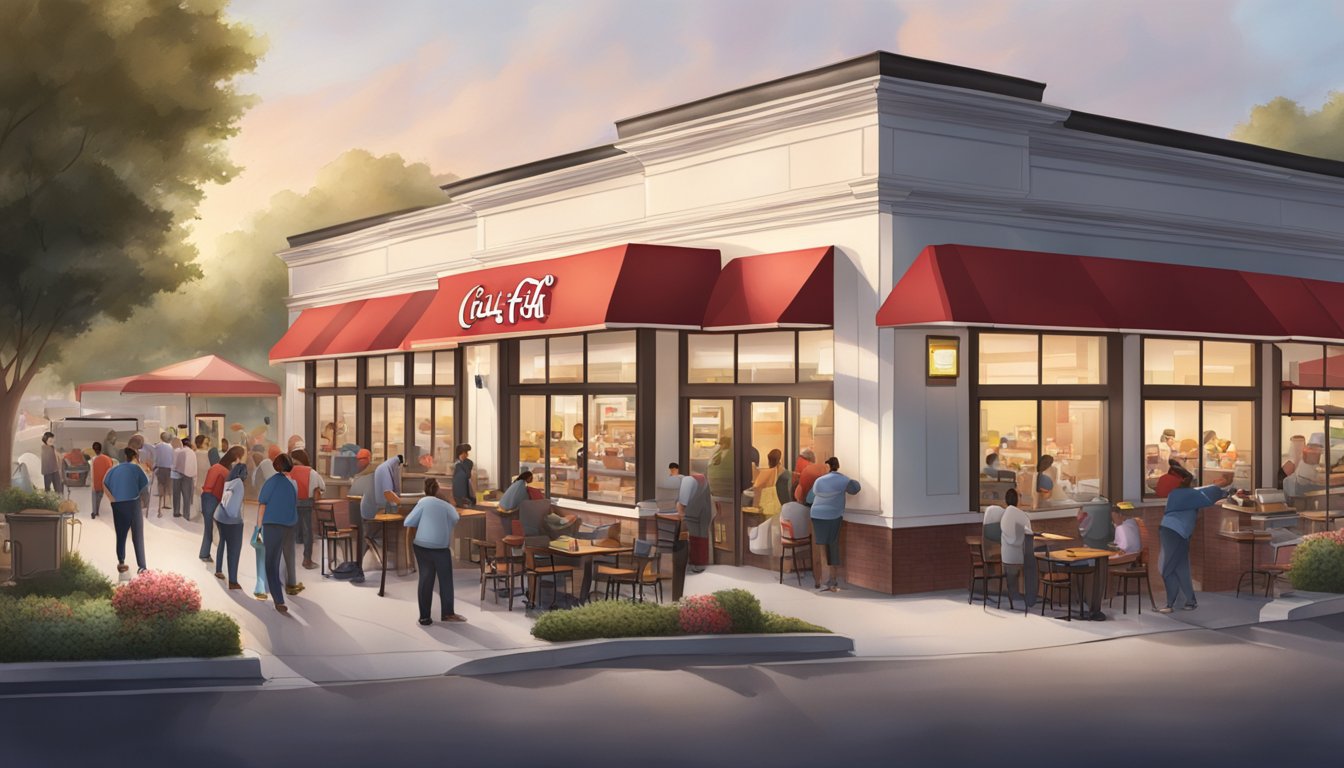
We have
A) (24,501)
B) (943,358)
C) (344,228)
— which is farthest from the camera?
(344,228)

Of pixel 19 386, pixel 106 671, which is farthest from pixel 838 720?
pixel 19 386

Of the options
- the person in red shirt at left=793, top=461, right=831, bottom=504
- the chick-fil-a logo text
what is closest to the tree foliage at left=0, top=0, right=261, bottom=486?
the chick-fil-a logo text

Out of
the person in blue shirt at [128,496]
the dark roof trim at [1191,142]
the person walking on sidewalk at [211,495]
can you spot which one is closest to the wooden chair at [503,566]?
the person walking on sidewalk at [211,495]

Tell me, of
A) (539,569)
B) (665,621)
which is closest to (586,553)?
(539,569)

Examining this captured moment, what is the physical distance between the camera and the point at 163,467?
2867 centimetres

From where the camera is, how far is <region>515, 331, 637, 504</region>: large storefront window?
67.5 feet

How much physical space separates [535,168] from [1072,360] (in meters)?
10.8

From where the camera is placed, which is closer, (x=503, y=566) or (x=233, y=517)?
(x=233, y=517)

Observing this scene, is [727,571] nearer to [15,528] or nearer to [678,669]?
[678,669]

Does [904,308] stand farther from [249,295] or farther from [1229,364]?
[249,295]

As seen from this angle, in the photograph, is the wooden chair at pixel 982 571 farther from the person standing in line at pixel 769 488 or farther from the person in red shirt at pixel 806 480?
the person standing in line at pixel 769 488

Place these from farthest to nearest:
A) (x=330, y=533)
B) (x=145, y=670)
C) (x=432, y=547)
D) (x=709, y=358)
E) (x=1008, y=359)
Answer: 1. (x=709, y=358)
2. (x=330, y=533)
3. (x=1008, y=359)
4. (x=432, y=547)
5. (x=145, y=670)

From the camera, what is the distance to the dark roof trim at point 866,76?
17359mm

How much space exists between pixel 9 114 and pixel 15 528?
8.96 m
